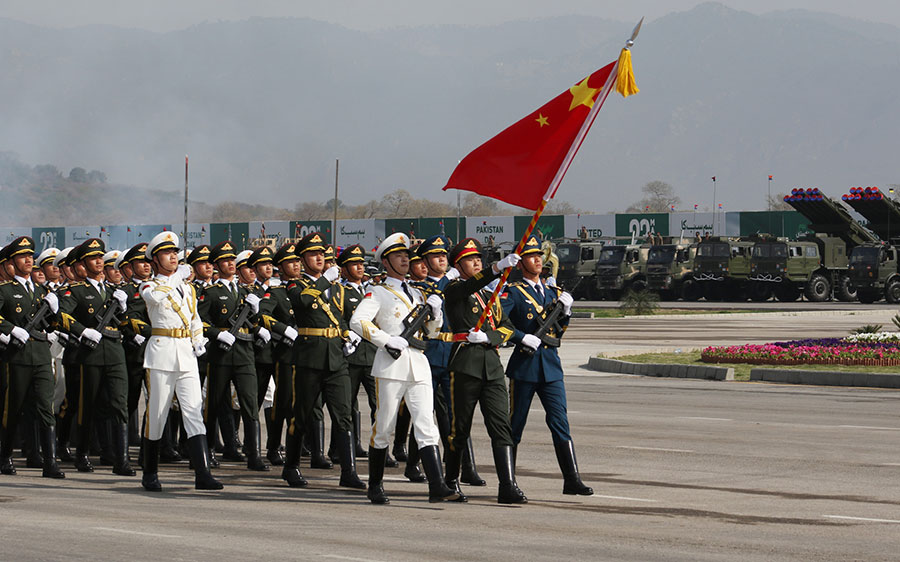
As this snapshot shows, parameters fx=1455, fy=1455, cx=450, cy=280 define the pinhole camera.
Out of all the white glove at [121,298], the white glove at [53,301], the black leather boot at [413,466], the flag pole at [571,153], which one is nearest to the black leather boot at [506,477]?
the flag pole at [571,153]

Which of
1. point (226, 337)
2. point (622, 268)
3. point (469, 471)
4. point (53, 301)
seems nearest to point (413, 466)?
point (469, 471)

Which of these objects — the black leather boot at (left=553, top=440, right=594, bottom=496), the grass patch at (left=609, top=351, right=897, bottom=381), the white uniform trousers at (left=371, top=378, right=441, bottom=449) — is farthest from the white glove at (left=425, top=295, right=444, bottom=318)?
the grass patch at (left=609, top=351, right=897, bottom=381)

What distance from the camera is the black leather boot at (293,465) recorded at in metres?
10.6

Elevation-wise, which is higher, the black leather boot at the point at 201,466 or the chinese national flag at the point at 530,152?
the chinese national flag at the point at 530,152

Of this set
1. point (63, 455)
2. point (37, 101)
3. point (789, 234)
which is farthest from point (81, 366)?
point (37, 101)

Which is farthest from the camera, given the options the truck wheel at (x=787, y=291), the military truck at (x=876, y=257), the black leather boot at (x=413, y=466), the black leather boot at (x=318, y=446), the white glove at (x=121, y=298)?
the truck wheel at (x=787, y=291)

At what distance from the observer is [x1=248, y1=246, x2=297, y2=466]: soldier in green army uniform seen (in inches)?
456

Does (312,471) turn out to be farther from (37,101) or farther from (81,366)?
(37,101)

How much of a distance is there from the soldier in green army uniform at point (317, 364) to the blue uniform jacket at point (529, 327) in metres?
1.36

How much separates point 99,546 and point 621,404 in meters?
10.6

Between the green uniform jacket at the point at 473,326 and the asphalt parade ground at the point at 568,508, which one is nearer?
the asphalt parade ground at the point at 568,508

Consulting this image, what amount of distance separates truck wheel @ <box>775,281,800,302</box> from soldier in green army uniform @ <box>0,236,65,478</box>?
139 ft

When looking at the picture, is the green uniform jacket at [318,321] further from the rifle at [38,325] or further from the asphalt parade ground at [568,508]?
the rifle at [38,325]

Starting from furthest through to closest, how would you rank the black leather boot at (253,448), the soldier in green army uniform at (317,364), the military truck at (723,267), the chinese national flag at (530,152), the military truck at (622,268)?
the military truck at (622,268) < the military truck at (723,267) < the black leather boot at (253,448) < the soldier in green army uniform at (317,364) < the chinese national flag at (530,152)
